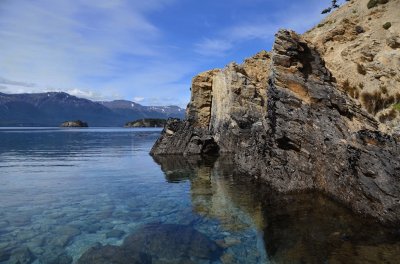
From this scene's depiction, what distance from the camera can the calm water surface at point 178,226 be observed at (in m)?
16.7

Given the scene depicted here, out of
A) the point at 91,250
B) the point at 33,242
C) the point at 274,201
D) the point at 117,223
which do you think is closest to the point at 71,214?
the point at 117,223

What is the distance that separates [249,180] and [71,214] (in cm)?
1859

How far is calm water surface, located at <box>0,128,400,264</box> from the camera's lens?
16703 mm

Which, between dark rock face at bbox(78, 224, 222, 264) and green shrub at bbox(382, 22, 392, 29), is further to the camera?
green shrub at bbox(382, 22, 392, 29)

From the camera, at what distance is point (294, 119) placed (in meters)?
31.2

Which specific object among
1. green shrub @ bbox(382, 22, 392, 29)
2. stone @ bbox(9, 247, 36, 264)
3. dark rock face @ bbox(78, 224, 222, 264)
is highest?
green shrub @ bbox(382, 22, 392, 29)

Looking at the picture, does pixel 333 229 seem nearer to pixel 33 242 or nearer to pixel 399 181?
pixel 399 181

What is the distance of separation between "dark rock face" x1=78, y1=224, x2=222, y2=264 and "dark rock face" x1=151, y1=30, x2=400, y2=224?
34.5ft

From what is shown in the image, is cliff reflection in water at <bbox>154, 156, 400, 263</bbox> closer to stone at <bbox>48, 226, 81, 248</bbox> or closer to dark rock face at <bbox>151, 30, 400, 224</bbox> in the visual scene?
dark rock face at <bbox>151, 30, 400, 224</bbox>

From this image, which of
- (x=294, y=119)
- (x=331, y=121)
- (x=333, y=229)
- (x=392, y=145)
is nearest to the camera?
(x=333, y=229)

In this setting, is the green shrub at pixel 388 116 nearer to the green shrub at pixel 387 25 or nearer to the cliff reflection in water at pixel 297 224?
the cliff reflection in water at pixel 297 224

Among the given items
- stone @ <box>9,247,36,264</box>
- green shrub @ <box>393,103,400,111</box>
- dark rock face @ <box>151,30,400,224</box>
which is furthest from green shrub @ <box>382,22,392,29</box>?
stone @ <box>9,247,36,264</box>

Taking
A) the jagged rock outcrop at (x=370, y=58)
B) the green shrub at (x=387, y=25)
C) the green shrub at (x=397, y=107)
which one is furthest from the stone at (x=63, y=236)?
the green shrub at (x=387, y=25)

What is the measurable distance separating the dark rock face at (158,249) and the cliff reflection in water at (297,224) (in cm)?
248
